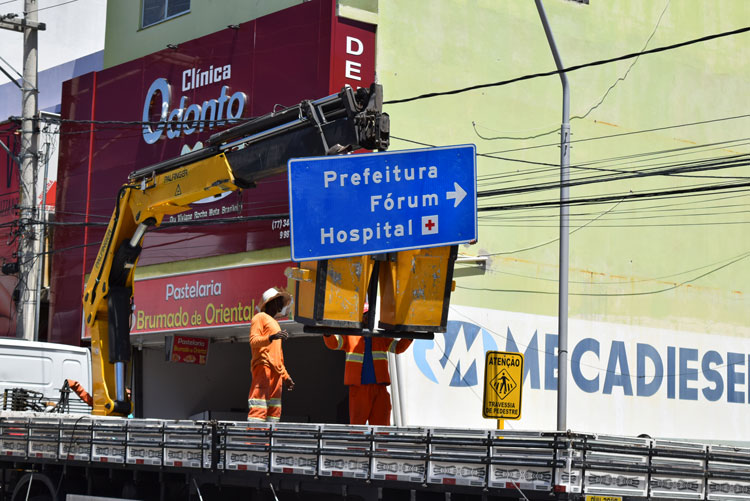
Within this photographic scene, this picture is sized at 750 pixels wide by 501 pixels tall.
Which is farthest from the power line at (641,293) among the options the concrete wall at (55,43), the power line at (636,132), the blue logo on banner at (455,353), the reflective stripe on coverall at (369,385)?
the concrete wall at (55,43)

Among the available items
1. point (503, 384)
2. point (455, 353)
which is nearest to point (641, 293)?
point (455, 353)

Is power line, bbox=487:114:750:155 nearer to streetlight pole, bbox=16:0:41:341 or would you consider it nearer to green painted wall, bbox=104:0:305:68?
green painted wall, bbox=104:0:305:68

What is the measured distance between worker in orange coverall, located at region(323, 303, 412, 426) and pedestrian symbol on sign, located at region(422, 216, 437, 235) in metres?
2.21

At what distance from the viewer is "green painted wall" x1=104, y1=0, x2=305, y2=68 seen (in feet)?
75.2

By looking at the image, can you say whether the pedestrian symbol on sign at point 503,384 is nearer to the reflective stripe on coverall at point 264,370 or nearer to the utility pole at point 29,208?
the reflective stripe on coverall at point 264,370

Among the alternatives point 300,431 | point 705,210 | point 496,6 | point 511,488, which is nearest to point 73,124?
point 496,6

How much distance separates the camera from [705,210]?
25.2 meters

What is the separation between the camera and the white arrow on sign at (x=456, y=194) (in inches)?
365

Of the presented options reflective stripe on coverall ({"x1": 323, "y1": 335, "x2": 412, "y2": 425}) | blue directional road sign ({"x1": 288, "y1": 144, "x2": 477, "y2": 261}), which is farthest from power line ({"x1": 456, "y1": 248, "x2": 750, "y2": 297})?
blue directional road sign ({"x1": 288, "y1": 144, "x2": 477, "y2": 261})

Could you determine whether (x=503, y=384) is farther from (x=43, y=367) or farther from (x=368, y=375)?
(x=43, y=367)

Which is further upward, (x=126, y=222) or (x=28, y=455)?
(x=126, y=222)

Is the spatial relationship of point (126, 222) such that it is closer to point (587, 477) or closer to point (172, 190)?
point (172, 190)

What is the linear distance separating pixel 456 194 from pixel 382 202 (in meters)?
0.66

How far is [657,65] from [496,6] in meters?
4.52
